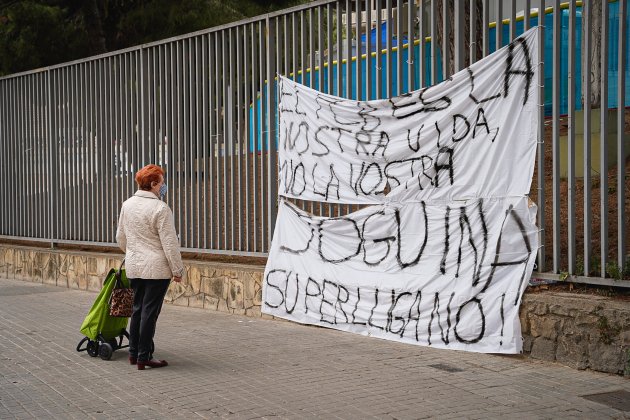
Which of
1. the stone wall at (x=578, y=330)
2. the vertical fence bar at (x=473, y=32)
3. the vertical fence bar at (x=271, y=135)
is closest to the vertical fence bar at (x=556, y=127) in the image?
the stone wall at (x=578, y=330)

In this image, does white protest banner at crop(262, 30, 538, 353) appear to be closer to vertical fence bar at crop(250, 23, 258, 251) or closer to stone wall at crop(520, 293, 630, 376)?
stone wall at crop(520, 293, 630, 376)

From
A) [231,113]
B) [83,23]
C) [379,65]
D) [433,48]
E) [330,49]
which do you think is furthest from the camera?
[83,23]

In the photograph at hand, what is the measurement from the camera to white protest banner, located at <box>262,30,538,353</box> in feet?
23.0

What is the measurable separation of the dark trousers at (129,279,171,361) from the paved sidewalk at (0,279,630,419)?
0.21 metres

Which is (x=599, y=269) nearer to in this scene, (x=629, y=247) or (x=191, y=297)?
(x=629, y=247)

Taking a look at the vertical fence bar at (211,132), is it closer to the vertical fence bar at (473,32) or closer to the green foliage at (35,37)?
the vertical fence bar at (473,32)

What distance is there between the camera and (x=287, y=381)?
6375 mm

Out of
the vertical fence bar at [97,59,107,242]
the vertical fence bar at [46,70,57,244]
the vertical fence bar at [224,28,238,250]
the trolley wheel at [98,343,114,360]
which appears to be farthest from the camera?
the vertical fence bar at [46,70,57,244]

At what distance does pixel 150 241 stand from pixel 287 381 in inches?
67.1

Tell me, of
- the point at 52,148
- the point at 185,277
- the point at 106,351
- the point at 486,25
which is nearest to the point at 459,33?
the point at 486,25

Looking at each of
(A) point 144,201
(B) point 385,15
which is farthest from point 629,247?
(A) point 144,201

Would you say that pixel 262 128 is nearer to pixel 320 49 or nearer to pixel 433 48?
pixel 320 49

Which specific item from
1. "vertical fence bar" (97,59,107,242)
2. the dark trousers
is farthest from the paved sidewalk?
"vertical fence bar" (97,59,107,242)

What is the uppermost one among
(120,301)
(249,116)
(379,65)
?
(379,65)
